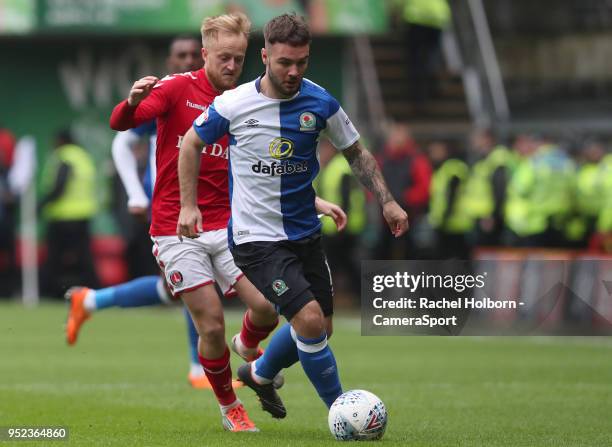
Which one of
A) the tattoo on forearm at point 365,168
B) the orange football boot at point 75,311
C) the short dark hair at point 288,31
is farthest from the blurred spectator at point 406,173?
the short dark hair at point 288,31

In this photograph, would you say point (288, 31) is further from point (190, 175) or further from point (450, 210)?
point (450, 210)

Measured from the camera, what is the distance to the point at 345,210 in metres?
20.4

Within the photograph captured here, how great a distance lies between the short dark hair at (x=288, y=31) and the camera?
304 inches

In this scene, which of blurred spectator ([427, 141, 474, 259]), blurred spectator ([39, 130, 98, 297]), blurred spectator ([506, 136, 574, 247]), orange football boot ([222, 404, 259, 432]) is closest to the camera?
orange football boot ([222, 404, 259, 432])

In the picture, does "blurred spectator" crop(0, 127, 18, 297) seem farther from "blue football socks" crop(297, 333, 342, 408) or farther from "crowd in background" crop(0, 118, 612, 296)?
"blue football socks" crop(297, 333, 342, 408)

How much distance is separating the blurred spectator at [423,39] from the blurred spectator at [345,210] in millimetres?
4227

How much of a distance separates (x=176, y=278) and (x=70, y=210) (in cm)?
1261

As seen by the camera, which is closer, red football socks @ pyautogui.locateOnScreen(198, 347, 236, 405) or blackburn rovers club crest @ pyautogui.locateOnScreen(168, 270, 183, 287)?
red football socks @ pyautogui.locateOnScreen(198, 347, 236, 405)

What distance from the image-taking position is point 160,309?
70.1ft

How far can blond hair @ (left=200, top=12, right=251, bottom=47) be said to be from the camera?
28.2ft

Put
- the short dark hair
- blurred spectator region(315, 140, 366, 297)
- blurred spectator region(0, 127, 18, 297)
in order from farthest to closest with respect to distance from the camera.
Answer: blurred spectator region(0, 127, 18, 297)
blurred spectator region(315, 140, 366, 297)
the short dark hair

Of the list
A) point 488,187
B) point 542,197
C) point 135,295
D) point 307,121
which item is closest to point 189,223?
point 307,121

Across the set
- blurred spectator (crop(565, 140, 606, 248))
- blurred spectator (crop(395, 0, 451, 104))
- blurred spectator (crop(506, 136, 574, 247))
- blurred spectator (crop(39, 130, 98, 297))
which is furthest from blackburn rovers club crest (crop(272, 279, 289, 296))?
blurred spectator (crop(395, 0, 451, 104))

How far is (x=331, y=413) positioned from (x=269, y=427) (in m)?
1.04
